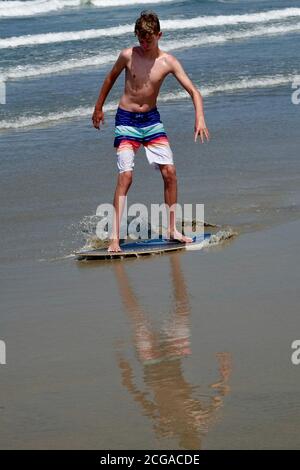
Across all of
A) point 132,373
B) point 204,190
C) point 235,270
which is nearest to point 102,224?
point 204,190

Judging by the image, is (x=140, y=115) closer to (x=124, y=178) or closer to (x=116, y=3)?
(x=124, y=178)

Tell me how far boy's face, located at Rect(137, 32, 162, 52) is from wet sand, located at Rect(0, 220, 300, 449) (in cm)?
145

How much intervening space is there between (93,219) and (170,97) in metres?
5.90

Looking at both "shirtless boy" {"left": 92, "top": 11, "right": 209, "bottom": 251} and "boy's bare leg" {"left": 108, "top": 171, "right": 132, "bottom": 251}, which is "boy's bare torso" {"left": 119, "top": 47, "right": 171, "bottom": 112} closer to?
"shirtless boy" {"left": 92, "top": 11, "right": 209, "bottom": 251}

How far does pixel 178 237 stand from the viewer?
22.7 feet

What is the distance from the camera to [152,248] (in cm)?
675

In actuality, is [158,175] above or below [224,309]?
above

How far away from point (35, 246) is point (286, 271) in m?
1.91

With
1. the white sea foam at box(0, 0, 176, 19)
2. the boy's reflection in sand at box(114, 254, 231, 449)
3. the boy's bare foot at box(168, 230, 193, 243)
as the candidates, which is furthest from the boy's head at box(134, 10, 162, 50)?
the white sea foam at box(0, 0, 176, 19)

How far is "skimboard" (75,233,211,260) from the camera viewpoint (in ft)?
21.8

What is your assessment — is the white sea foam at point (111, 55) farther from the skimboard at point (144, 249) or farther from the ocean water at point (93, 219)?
the skimboard at point (144, 249)

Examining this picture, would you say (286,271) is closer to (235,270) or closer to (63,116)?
(235,270)
